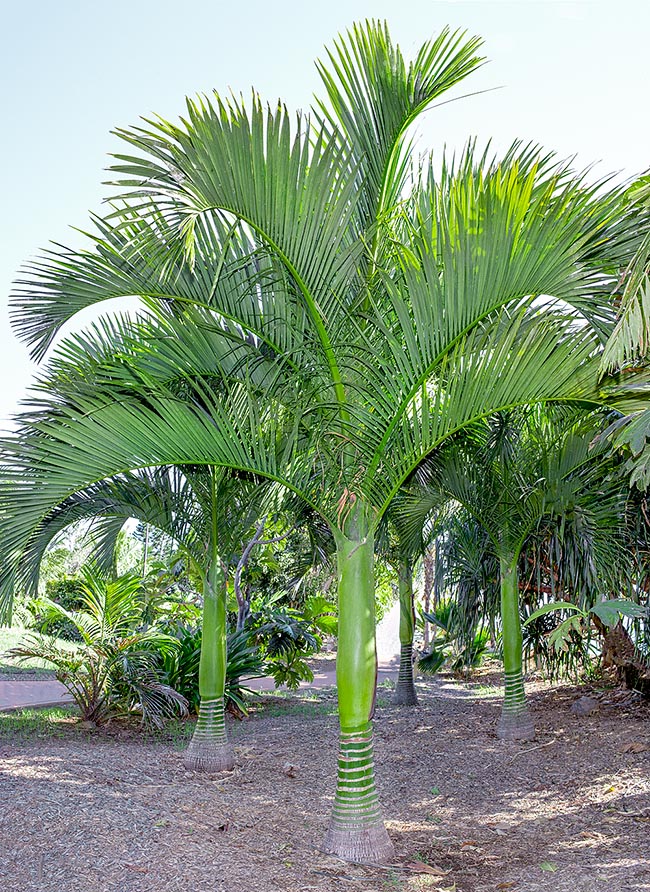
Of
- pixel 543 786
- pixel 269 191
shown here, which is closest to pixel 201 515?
pixel 269 191

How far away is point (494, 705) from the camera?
1047 cm

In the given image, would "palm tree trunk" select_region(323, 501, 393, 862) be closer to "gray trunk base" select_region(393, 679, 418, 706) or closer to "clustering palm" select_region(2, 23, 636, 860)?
"clustering palm" select_region(2, 23, 636, 860)

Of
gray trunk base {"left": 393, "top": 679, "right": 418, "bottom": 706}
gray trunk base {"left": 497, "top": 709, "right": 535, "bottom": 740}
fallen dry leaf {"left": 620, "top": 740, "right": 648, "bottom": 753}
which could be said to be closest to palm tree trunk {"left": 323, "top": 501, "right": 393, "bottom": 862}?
fallen dry leaf {"left": 620, "top": 740, "right": 648, "bottom": 753}

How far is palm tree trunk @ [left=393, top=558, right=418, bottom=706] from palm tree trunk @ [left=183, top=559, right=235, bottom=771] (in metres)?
4.66

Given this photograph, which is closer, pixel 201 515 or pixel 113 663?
pixel 201 515

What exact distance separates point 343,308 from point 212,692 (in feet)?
12.1

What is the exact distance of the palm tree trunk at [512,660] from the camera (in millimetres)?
7871

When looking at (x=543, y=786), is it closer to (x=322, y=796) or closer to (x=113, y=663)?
(x=322, y=796)

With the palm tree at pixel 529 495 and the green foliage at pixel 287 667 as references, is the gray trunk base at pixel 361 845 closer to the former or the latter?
the palm tree at pixel 529 495

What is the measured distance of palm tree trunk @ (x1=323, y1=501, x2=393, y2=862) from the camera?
429cm

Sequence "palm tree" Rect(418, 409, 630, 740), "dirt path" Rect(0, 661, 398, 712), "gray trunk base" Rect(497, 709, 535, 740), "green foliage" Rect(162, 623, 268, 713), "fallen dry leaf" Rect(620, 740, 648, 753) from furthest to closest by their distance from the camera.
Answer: "dirt path" Rect(0, 661, 398, 712) < "green foliage" Rect(162, 623, 268, 713) < "gray trunk base" Rect(497, 709, 535, 740) < "palm tree" Rect(418, 409, 630, 740) < "fallen dry leaf" Rect(620, 740, 648, 753)

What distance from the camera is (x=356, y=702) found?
4.43 m

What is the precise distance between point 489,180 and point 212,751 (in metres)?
5.06

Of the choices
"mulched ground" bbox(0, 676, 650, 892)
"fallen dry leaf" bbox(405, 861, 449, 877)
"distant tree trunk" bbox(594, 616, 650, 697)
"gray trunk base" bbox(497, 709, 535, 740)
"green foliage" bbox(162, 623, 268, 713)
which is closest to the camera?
"mulched ground" bbox(0, 676, 650, 892)
